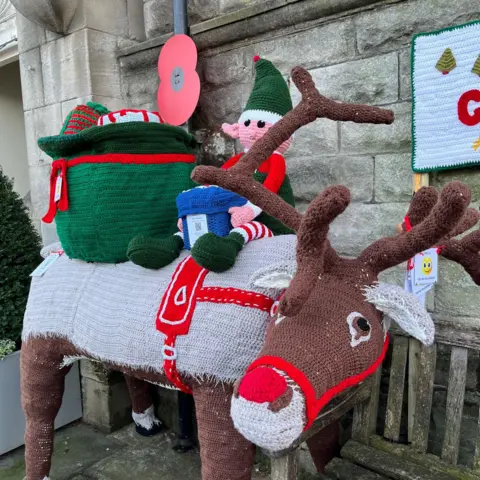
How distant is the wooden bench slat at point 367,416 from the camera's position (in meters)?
1.68

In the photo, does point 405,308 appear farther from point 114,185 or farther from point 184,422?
point 184,422

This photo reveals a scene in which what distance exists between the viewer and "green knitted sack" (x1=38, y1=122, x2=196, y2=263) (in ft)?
5.02

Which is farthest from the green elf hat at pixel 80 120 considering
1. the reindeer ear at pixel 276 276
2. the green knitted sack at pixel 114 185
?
the reindeer ear at pixel 276 276

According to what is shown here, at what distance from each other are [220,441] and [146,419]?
1399 millimetres

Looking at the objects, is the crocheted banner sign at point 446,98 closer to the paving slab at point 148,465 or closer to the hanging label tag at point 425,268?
the hanging label tag at point 425,268

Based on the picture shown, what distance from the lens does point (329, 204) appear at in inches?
35.4

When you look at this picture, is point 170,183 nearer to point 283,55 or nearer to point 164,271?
point 164,271

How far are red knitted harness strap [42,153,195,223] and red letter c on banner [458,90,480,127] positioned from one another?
3.06 ft

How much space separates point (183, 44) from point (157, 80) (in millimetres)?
309

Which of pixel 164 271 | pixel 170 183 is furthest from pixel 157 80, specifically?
pixel 164 271

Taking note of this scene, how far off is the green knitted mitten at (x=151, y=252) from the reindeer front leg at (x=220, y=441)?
393mm

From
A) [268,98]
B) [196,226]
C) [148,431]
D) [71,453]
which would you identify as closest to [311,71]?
[268,98]

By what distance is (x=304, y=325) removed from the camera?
1.02 meters

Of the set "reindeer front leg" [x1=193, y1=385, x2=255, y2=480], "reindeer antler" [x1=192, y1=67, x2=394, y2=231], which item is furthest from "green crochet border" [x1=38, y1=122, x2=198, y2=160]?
"reindeer front leg" [x1=193, y1=385, x2=255, y2=480]
